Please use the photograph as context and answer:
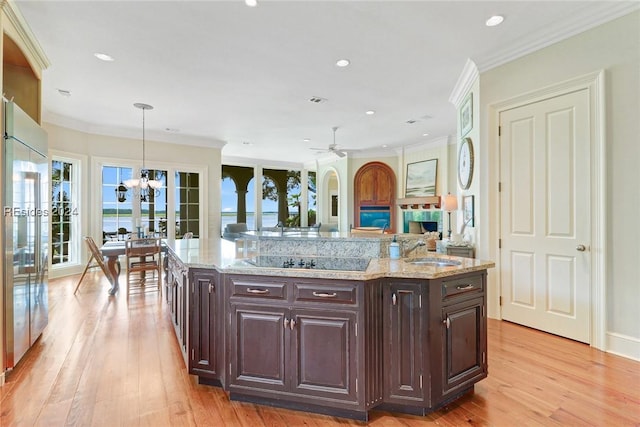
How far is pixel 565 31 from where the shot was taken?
3.15 metres

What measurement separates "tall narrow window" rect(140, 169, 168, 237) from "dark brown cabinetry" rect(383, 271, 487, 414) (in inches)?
262

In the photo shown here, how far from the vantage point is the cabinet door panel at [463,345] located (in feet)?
6.98

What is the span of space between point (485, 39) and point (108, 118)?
625 centimetres

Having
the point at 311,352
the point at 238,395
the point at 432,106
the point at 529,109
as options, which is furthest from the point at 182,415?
the point at 432,106

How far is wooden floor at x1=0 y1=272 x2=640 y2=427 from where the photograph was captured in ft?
6.72

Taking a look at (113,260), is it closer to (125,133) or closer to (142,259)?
(142,259)

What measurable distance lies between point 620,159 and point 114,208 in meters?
8.04

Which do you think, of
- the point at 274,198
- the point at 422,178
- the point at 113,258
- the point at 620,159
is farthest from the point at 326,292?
the point at 274,198

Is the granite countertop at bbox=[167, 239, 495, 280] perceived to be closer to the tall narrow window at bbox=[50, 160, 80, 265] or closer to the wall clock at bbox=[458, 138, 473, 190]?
the wall clock at bbox=[458, 138, 473, 190]

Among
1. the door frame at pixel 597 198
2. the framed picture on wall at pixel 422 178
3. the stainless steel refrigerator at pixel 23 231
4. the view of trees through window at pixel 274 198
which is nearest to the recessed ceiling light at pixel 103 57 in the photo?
the stainless steel refrigerator at pixel 23 231

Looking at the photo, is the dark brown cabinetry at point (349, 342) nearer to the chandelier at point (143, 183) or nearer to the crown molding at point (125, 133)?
the chandelier at point (143, 183)

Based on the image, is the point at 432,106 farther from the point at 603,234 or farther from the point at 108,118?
the point at 108,118

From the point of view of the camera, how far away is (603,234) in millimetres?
2980

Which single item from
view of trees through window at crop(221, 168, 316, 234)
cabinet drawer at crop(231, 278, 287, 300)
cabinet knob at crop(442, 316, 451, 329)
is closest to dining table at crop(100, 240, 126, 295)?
cabinet drawer at crop(231, 278, 287, 300)
